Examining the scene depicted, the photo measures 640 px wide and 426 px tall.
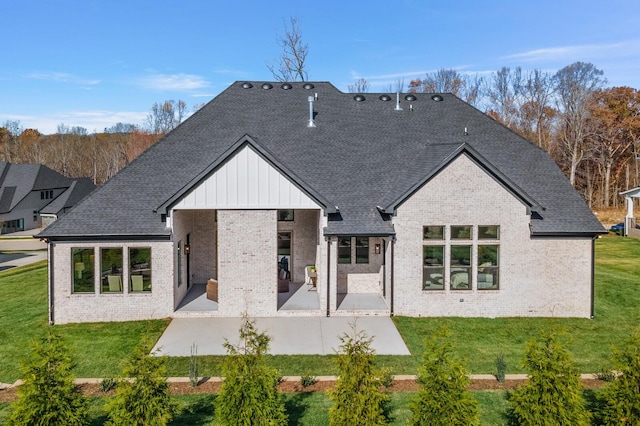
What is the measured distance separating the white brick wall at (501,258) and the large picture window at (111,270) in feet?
30.0

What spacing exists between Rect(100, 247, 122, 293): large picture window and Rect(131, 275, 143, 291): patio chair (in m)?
0.39

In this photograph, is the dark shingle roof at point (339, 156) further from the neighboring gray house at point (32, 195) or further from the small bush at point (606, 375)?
the neighboring gray house at point (32, 195)

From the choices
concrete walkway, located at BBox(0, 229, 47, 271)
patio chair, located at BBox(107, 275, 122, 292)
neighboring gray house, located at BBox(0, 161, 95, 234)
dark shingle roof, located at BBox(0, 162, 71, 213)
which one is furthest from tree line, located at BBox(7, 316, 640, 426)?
dark shingle roof, located at BBox(0, 162, 71, 213)

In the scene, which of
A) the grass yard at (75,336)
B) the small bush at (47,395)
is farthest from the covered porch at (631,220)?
the small bush at (47,395)

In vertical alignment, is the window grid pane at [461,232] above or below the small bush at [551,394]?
above

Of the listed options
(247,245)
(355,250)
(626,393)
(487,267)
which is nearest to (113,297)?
(247,245)

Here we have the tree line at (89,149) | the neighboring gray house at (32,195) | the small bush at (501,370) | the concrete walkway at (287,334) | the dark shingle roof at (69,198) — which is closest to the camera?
the small bush at (501,370)

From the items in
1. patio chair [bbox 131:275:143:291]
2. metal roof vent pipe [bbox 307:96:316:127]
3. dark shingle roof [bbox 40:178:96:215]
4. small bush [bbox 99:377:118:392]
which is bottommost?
small bush [bbox 99:377:118:392]

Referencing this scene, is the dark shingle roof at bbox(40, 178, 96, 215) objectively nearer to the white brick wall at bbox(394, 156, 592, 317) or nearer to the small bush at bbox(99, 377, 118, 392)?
the white brick wall at bbox(394, 156, 592, 317)

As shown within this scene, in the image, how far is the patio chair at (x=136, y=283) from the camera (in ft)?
53.0

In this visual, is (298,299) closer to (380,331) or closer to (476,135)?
(380,331)

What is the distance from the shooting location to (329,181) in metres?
18.6

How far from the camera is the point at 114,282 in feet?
52.8

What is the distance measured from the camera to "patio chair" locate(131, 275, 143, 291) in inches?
635
